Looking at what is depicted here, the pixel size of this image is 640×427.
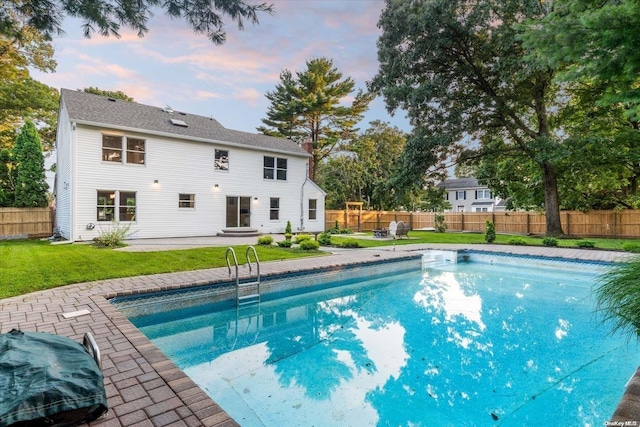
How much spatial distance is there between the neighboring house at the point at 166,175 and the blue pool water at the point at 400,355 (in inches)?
381

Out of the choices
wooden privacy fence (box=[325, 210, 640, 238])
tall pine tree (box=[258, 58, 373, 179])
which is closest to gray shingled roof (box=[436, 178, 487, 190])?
wooden privacy fence (box=[325, 210, 640, 238])

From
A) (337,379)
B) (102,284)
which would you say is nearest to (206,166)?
(102,284)

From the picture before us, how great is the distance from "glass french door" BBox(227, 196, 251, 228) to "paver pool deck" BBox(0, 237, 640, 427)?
968cm

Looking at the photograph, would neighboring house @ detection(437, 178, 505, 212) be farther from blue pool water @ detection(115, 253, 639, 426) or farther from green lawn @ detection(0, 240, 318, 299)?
green lawn @ detection(0, 240, 318, 299)

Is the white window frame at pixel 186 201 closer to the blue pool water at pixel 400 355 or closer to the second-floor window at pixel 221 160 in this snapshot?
the second-floor window at pixel 221 160

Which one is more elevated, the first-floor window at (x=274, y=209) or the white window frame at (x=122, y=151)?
the white window frame at (x=122, y=151)

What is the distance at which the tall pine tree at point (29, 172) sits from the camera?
14.7 m

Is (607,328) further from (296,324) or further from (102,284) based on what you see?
(102,284)

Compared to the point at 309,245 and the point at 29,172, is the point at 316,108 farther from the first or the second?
the point at 29,172

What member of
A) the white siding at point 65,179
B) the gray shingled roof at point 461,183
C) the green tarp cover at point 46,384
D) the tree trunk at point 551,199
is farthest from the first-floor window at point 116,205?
the gray shingled roof at point 461,183

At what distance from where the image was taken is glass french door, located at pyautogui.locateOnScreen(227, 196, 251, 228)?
56.8 feet

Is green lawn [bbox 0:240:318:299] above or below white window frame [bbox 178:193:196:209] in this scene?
below

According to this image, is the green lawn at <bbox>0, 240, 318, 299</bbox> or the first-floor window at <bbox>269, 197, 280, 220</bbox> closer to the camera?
the green lawn at <bbox>0, 240, 318, 299</bbox>

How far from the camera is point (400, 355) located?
14.6ft
